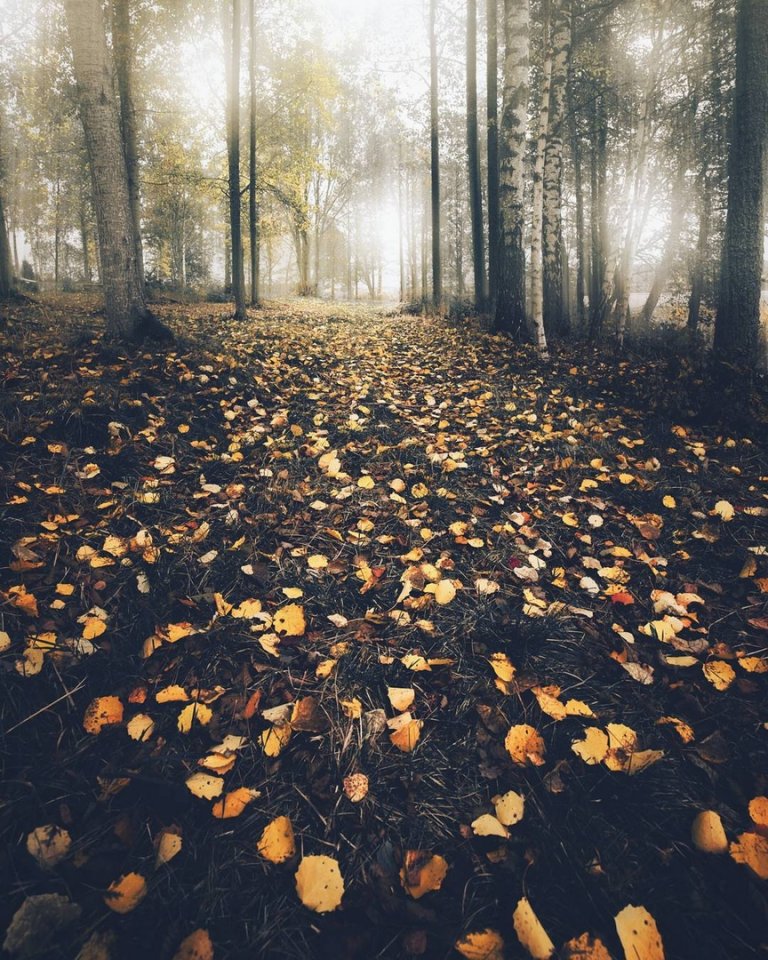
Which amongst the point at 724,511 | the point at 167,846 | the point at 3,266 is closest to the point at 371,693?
the point at 167,846

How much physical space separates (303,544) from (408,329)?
7.79 metres

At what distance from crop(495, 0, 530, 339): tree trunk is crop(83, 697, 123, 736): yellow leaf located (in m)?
6.55

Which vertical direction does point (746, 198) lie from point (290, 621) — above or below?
above

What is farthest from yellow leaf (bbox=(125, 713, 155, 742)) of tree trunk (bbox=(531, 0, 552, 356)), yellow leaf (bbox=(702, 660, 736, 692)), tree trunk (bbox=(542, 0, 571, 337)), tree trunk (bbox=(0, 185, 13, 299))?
tree trunk (bbox=(0, 185, 13, 299))

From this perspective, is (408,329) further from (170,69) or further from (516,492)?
(170,69)

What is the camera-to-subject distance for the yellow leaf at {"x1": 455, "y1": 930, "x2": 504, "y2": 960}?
100 cm

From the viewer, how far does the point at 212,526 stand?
2.43 meters

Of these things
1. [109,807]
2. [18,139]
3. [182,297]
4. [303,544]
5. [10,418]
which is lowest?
[109,807]

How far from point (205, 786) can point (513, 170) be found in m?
7.65

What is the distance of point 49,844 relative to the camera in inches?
43.3

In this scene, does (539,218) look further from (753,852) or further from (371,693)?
(753,852)

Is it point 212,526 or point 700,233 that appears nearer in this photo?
point 212,526

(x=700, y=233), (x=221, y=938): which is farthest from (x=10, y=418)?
(x=700, y=233)

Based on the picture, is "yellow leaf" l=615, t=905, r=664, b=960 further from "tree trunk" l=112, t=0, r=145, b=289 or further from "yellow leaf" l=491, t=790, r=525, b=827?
"tree trunk" l=112, t=0, r=145, b=289
